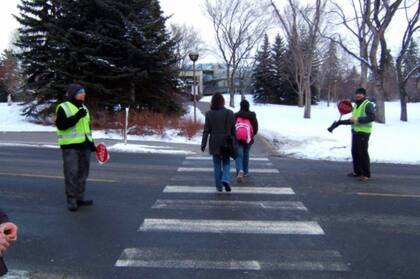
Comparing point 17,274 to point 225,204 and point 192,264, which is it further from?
point 225,204

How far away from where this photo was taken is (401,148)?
53.8 ft

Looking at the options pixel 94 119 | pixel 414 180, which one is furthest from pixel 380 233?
pixel 94 119

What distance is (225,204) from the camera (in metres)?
7.61

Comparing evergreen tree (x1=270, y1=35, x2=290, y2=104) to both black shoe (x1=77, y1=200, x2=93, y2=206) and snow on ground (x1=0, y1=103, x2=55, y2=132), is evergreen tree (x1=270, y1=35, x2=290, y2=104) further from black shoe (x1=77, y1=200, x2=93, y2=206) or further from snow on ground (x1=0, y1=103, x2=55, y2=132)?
black shoe (x1=77, y1=200, x2=93, y2=206)

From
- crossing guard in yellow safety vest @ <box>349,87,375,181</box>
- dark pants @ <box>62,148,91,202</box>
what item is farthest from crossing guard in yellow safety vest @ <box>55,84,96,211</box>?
crossing guard in yellow safety vest @ <box>349,87,375,181</box>

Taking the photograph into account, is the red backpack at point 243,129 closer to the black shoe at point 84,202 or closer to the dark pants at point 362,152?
the dark pants at point 362,152

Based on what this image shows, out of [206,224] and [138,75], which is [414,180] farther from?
[138,75]

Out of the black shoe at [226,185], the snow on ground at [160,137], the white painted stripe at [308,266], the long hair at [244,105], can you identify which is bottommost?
the white painted stripe at [308,266]

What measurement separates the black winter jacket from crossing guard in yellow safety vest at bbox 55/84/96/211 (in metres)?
2.22

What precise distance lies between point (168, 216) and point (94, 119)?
1679cm

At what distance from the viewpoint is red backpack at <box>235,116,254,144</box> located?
32.5 ft

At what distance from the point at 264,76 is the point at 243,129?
225 ft

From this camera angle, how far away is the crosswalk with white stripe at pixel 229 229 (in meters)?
4.91

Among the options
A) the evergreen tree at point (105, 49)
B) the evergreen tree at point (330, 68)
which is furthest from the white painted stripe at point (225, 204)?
the evergreen tree at point (330, 68)
